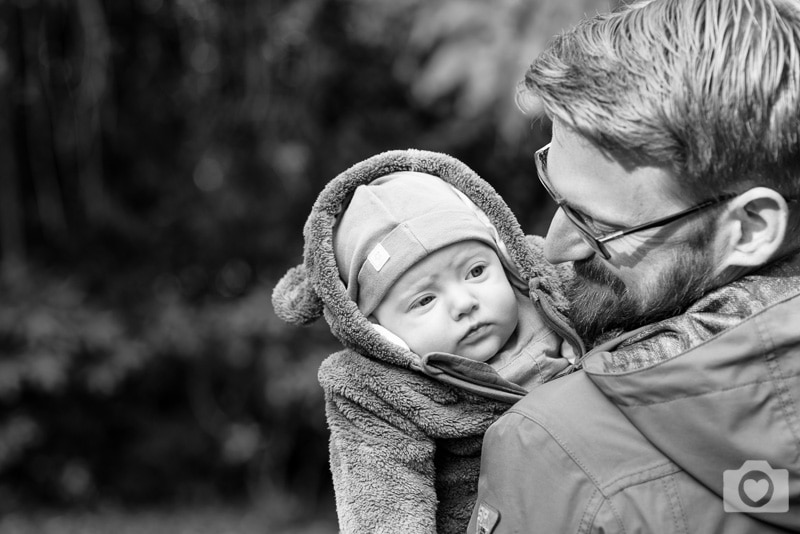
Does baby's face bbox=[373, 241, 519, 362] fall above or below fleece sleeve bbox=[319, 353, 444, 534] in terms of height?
above

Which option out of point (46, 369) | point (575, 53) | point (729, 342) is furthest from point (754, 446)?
point (46, 369)

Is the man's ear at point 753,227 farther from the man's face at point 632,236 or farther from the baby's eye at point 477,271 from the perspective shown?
the baby's eye at point 477,271

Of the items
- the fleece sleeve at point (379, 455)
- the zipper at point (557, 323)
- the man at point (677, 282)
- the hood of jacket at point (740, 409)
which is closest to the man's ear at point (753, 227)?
the man at point (677, 282)

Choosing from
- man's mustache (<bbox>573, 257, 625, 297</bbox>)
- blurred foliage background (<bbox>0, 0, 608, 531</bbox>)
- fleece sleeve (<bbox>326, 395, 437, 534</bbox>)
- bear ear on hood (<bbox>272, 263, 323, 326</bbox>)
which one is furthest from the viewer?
blurred foliage background (<bbox>0, 0, 608, 531</bbox>)

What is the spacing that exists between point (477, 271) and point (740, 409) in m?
0.76

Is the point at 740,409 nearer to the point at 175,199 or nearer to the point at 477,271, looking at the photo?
the point at 477,271

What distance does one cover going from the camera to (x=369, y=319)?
1.97 metres

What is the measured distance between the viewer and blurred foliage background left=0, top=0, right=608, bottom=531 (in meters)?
6.11

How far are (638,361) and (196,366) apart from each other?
5.39 meters

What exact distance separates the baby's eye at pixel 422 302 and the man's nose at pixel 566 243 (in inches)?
11.8

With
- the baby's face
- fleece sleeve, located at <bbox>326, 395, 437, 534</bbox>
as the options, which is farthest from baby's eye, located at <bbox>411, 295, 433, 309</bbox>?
fleece sleeve, located at <bbox>326, 395, 437, 534</bbox>

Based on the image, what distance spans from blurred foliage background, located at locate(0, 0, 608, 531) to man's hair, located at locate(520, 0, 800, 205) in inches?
176

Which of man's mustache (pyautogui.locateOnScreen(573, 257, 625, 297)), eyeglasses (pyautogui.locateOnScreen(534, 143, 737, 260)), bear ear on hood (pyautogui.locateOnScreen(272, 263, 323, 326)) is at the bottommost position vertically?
bear ear on hood (pyautogui.locateOnScreen(272, 263, 323, 326))

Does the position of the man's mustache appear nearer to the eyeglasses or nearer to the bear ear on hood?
the eyeglasses
